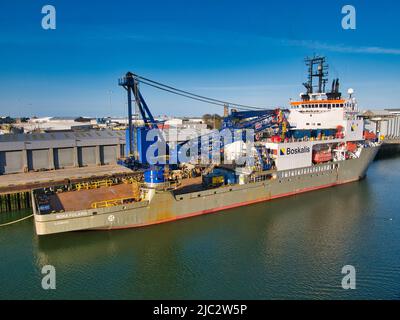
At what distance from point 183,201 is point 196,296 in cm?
827

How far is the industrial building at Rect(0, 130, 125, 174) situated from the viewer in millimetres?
32500

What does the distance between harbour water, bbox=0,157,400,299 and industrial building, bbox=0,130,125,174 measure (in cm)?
1122

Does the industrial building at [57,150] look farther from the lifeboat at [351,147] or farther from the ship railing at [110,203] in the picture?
the lifeboat at [351,147]

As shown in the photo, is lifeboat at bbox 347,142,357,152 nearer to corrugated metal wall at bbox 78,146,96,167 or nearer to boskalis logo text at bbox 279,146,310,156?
boskalis logo text at bbox 279,146,310,156

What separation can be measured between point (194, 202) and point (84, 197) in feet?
25.1


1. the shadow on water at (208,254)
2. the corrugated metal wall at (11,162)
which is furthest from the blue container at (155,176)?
the corrugated metal wall at (11,162)

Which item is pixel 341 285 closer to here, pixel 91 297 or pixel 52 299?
pixel 91 297

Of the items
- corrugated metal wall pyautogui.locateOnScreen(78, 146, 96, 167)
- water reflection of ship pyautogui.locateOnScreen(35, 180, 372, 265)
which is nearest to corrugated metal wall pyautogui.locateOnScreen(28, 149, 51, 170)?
corrugated metal wall pyautogui.locateOnScreen(78, 146, 96, 167)

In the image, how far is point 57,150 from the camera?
3522 cm

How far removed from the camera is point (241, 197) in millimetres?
24094

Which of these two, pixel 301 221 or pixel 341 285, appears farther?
pixel 301 221

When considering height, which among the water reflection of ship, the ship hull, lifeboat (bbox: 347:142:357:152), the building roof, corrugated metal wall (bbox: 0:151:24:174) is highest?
the building roof
